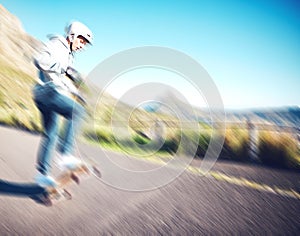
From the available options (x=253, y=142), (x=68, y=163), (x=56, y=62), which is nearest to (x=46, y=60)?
(x=56, y=62)

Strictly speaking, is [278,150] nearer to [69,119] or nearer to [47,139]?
[69,119]

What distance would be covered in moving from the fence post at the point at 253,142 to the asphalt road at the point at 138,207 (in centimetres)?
325

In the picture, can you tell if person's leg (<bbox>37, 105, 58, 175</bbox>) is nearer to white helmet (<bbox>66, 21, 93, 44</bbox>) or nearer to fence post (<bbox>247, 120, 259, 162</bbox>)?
white helmet (<bbox>66, 21, 93, 44</bbox>)

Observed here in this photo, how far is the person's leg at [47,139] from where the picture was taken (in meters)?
3.48

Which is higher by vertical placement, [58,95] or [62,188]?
[58,95]

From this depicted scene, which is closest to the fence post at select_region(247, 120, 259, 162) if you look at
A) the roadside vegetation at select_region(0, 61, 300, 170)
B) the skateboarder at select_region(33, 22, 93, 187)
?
the roadside vegetation at select_region(0, 61, 300, 170)

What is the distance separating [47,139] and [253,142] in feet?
22.7

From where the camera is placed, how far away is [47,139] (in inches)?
138

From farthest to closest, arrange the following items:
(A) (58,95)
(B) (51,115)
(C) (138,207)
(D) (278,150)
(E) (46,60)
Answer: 1. (D) (278,150)
2. (C) (138,207)
3. (B) (51,115)
4. (A) (58,95)
5. (E) (46,60)

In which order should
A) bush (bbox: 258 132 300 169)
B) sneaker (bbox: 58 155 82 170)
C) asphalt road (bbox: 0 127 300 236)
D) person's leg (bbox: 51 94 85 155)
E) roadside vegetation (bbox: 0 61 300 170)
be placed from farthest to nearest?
bush (bbox: 258 132 300 169) → roadside vegetation (bbox: 0 61 300 170) → sneaker (bbox: 58 155 82 170) → person's leg (bbox: 51 94 85 155) → asphalt road (bbox: 0 127 300 236)

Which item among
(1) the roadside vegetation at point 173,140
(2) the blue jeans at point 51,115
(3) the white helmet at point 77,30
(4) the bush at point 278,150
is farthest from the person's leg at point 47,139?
(4) the bush at point 278,150

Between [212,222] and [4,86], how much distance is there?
33.8 ft

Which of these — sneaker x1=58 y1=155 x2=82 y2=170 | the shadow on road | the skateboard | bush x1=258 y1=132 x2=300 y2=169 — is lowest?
the shadow on road

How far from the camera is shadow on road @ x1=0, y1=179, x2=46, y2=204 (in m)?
3.37
